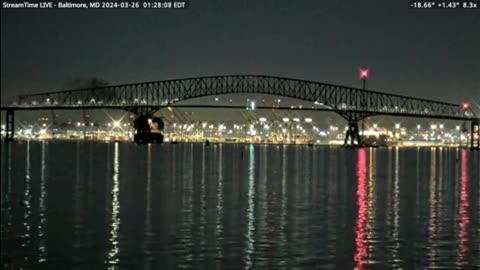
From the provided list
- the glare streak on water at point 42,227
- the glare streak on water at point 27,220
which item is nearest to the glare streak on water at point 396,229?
the glare streak on water at point 42,227

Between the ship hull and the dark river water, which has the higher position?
the ship hull

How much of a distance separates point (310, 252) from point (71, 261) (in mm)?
5186

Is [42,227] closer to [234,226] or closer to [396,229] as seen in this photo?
[234,226]

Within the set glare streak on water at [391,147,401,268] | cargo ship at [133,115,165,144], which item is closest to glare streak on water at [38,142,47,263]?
glare streak on water at [391,147,401,268]

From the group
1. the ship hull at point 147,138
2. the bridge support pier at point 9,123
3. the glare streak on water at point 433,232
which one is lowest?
the glare streak on water at point 433,232

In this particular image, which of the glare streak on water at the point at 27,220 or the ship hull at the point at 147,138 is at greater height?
the ship hull at the point at 147,138

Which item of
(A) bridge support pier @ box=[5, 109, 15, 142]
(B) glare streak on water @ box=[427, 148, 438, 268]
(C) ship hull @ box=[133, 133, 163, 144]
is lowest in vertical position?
(B) glare streak on water @ box=[427, 148, 438, 268]

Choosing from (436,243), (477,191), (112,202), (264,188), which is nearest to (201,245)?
(436,243)

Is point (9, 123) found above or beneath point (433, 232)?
above

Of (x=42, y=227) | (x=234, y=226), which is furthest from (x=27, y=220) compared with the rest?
(x=234, y=226)

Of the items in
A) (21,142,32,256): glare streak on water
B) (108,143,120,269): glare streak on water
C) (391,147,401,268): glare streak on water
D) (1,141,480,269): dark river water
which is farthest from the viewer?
(21,142,32,256): glare streak on water

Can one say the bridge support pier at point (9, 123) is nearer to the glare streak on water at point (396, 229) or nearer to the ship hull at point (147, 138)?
the ship hull at point (147, 138)

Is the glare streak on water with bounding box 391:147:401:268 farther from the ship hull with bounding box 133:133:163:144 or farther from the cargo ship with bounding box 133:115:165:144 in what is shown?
the ship hull with bounding box 133:133:163:144

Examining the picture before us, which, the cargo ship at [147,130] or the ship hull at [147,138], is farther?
the ship hull at [147,138]
